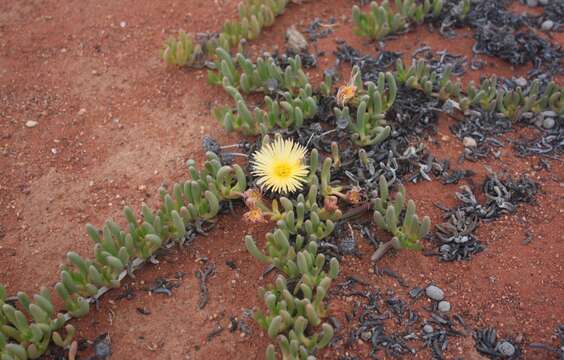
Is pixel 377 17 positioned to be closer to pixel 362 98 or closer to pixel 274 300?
pixel 362 98

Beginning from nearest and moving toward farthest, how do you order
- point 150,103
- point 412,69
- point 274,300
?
point 274,300 < point 412,69 < point 150,103

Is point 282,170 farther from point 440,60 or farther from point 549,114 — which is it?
point 549,114

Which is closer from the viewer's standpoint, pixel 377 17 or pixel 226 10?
pixel 377 17

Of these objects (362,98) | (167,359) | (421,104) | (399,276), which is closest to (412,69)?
(421,104)

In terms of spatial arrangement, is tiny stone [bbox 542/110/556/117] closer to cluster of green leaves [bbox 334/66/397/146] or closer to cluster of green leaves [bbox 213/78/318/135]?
cluster of green leaves [bbox 334/66/397/146]

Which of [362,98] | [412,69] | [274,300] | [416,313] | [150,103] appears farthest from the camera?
[150,103]

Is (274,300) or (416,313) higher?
(274,300)
